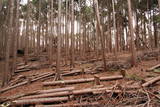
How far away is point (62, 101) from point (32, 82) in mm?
4035

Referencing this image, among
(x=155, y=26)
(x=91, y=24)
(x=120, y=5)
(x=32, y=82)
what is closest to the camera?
(x=32, y=82)

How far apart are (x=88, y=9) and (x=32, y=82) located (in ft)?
46.1

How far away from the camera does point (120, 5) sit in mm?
17234

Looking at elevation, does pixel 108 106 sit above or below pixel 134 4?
below

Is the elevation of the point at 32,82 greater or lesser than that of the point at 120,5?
lesser

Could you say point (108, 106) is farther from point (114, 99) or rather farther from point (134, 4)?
point (134, 4)

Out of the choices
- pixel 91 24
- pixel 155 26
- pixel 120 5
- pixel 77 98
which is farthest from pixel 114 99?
pixel 91 24

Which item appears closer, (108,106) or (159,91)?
(108,106)

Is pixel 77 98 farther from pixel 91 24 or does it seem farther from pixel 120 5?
pixel 91 24

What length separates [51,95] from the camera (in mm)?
5102

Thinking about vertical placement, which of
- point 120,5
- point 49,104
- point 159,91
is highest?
point 120,5

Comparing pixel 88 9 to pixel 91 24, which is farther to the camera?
pixel 91 24

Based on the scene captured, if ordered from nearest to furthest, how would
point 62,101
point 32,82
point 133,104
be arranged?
point 133,104 < point 62,101 < point 32,82

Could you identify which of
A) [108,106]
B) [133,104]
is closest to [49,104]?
[108,106]
